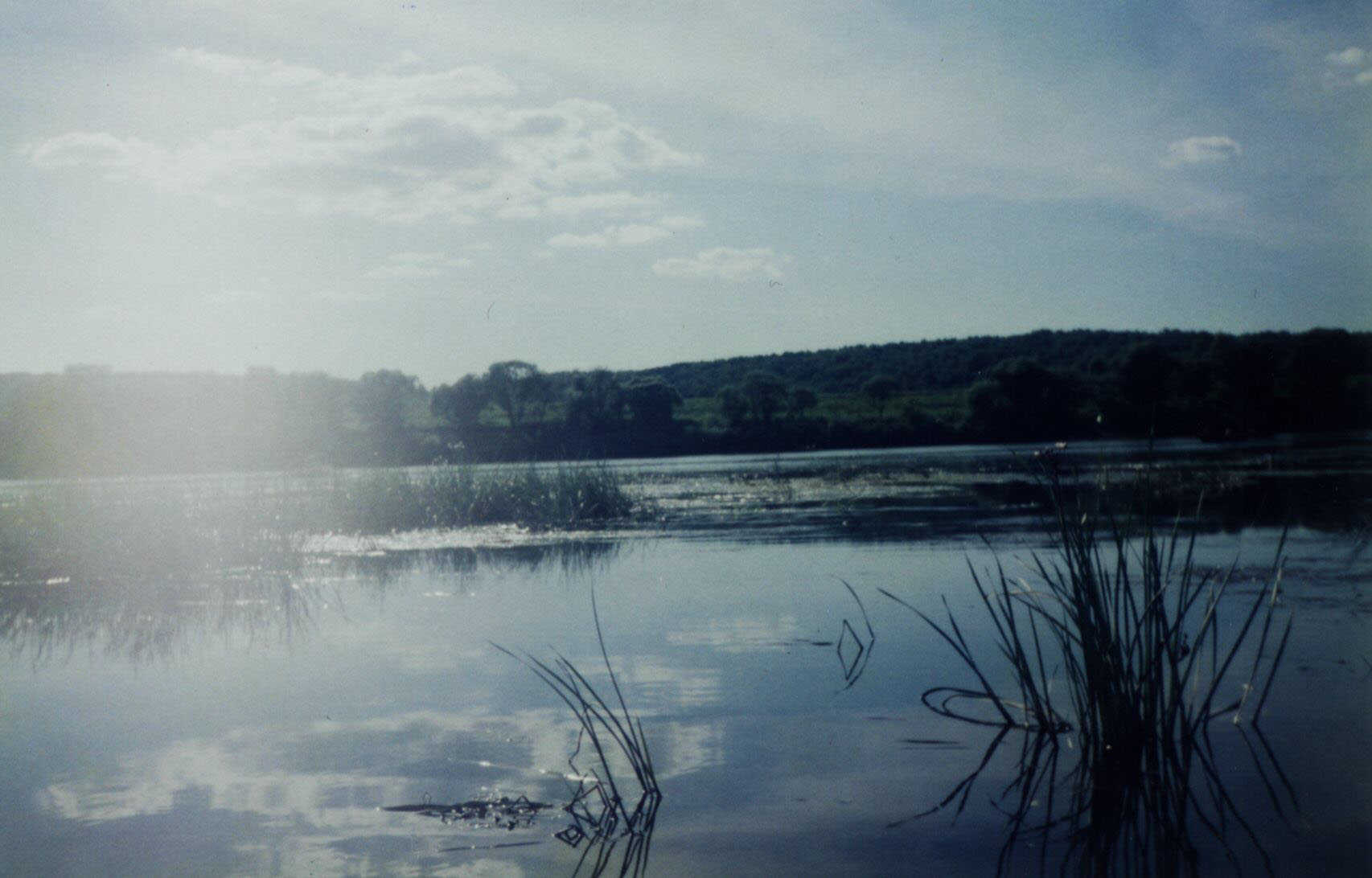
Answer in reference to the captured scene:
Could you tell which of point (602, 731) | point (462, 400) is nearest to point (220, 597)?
point (602, 731)

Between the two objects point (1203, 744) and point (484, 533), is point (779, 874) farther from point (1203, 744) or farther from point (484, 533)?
point (484, 533)

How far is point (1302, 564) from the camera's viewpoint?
9297 mm

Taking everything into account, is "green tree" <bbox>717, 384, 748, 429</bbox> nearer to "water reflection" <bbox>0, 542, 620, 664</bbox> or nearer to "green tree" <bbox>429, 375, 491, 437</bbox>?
"green tree" <bbox>429, 375, 491, 437</bbox>

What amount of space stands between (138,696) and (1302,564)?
847 cm

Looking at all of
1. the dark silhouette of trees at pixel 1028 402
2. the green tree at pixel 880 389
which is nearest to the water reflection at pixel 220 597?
the dark silhouette of trees at pixel 1028 402

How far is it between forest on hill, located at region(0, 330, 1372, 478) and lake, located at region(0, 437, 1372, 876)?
17.2 m

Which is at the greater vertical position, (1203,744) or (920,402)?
(920,402)

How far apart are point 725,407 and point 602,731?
1690 inches

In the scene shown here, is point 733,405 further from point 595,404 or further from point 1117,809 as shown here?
point 1117,809

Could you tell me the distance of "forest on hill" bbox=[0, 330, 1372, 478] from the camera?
2930 cm

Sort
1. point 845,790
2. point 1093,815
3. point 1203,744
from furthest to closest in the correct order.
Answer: point 1203,744
point 845,790
point 1093,815

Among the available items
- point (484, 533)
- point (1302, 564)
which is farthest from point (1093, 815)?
point (484, 533)

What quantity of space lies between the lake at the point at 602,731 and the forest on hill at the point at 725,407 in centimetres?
1715

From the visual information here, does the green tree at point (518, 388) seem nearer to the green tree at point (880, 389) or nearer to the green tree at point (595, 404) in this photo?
the green tree at point (595, 404)
